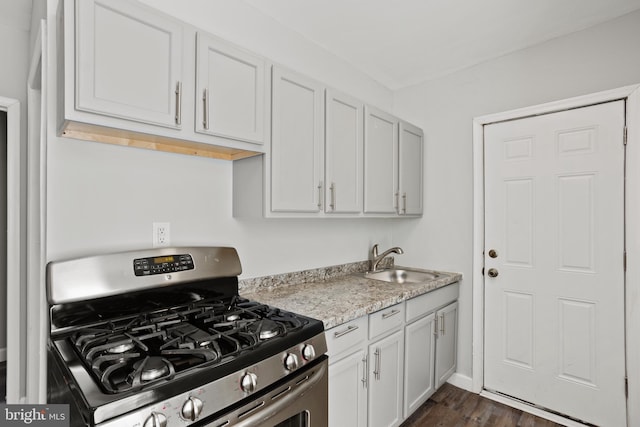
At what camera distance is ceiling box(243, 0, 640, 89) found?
1.94 m

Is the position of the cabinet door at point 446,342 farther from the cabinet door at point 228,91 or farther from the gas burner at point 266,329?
the cabinet door at point 228,91

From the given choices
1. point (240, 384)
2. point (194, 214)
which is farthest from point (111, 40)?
point (240, 384)

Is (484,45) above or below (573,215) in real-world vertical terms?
above

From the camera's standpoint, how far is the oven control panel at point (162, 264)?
142cm

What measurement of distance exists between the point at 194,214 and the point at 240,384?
0.97 m

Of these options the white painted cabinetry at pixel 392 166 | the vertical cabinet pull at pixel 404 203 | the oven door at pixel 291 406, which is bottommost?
the oven door at pixel 291 406

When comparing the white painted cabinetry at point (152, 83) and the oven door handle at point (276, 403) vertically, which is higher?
the white painted cabinetry at point (152, 83)

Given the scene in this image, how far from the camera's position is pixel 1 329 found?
3.02 metres

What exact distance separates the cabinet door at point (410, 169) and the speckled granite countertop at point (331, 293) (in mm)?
625

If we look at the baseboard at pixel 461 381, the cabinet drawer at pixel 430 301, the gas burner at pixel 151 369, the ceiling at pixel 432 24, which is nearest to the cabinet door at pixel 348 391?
the cabinet drawer at pixel 430 301

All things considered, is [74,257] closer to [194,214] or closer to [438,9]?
[194,214]

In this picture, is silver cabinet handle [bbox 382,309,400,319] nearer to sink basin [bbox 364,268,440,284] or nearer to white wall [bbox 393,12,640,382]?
sink basin [bbox 364,268,440,284]

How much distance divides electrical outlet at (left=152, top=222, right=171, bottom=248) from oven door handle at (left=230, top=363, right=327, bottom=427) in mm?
910

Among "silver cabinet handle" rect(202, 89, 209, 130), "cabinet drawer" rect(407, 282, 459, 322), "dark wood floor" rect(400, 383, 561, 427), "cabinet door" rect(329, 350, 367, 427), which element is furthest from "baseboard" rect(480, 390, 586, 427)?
"silver cabinet handle" rect(202, 89, 209, 130)
